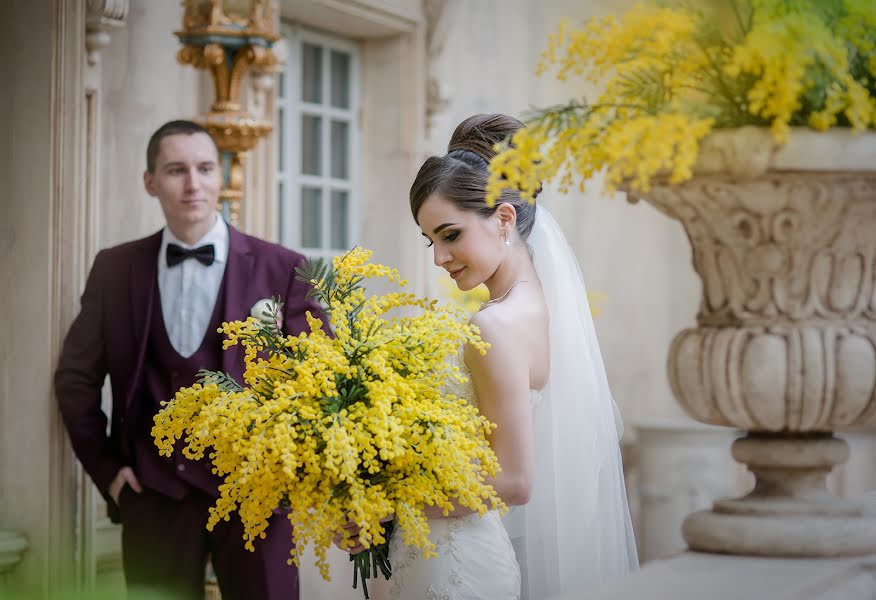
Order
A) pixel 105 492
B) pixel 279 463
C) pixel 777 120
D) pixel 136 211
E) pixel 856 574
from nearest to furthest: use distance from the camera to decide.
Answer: pixel 777 120 < pixel 856 574 < pixel 279 463 < pixel 105 492 < pixel 136 211

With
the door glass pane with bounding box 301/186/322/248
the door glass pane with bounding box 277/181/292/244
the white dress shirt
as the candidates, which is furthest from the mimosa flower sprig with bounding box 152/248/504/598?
the door glass pane with bounding box 301/186/322/248

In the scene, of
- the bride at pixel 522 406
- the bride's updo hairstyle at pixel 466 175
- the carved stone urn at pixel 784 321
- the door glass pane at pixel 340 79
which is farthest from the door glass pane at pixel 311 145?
the carved stone urn at pixel 784 321

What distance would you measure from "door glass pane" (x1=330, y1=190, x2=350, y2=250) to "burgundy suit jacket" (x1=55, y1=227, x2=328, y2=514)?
2181 millimetres

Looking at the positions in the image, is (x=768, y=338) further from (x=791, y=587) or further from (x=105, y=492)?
(x=105, y=492)

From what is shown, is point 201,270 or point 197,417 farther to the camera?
point 201,270

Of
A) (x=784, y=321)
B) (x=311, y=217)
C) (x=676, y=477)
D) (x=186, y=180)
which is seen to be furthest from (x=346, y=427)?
(x=676, y=477)

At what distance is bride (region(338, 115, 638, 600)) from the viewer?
2.12m

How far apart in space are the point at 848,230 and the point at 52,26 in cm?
270

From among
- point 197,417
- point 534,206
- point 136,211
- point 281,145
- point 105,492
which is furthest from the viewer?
point 281,145

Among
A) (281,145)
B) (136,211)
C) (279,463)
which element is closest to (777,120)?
(279,463)

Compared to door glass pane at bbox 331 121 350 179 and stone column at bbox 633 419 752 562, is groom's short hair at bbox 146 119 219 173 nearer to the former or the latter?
door glass pane at bbox 331 121 350 179

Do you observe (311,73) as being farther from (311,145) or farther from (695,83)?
(695,83)

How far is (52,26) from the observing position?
347 centimetres

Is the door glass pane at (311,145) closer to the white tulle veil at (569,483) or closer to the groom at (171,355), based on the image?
the groom at (171,355)
